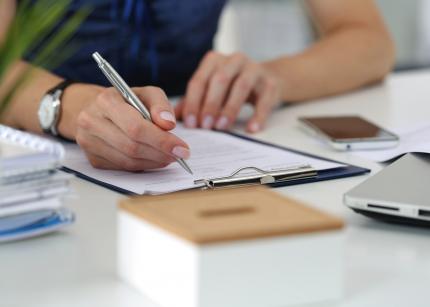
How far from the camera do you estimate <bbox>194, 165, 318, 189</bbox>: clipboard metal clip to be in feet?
2.91

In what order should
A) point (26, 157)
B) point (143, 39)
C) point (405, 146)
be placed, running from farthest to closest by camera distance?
point (143, 39), point (405, 146), point (26, 157)

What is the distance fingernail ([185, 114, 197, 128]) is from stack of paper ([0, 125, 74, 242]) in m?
0.49

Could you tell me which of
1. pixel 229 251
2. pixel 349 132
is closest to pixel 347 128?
pixel 349 132

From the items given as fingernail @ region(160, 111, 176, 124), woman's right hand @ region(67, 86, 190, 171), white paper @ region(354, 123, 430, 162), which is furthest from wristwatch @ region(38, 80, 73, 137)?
white paper @ region(354, 123, 430, 162)

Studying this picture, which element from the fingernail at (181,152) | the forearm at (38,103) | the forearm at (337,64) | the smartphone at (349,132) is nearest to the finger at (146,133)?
the fingernail at (181,152)

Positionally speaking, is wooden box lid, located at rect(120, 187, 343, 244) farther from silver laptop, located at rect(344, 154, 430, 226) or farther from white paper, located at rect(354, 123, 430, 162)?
white paper, located at rect(354, 123, 430, 162)

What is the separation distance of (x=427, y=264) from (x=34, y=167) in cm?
34

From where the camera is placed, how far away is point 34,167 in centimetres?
70

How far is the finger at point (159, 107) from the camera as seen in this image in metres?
0.94

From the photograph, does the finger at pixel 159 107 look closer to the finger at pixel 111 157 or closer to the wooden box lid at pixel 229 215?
the finger at pixel 111 157

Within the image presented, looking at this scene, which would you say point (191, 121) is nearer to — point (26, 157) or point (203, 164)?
point (203, 164)

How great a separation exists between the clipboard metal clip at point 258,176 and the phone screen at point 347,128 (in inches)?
7.4

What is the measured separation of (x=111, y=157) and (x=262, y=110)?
39 cm

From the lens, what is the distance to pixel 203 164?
983 mm
